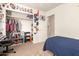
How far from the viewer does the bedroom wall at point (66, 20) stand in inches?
101

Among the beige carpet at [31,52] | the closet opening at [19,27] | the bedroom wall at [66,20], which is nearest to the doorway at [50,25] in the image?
the bedroom wall at [66,20]

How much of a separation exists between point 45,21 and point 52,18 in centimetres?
25

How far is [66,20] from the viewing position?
9.54ft

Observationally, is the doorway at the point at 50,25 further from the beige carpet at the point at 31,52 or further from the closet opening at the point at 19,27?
the closet opening at the point at 19,27

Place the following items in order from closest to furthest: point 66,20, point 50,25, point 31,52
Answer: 1. point 31,52
2. point 66,20
3. point 50,25

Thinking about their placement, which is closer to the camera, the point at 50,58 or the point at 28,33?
the point at 50,58

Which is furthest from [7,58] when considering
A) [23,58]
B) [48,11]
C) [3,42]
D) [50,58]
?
[48,11]

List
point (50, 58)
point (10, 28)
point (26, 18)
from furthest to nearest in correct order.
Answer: point (26, 18), point (10, 28), point (50, 58)

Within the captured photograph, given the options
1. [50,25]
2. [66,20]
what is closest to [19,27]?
[50,25]

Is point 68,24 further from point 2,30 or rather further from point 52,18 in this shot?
point 2,30

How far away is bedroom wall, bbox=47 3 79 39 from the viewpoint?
255 centimetres

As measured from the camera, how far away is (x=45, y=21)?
3.02 m

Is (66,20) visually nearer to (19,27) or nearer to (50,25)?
(50,25)

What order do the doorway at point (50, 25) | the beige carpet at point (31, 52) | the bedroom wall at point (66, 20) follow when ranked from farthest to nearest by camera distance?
the doorway at point (50, 25) → the bedroom wall at point (66, 20) → the beige carpet at point (31, 52)
